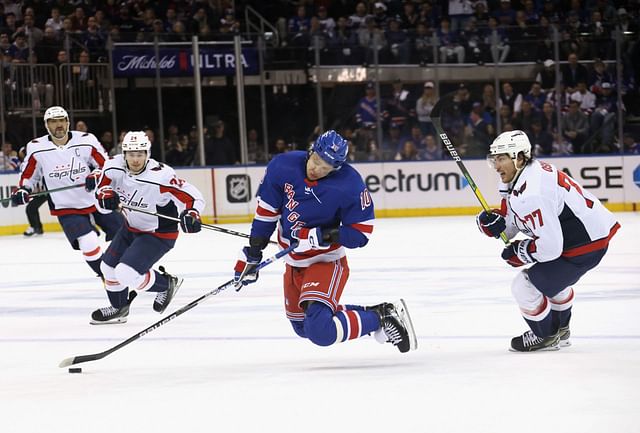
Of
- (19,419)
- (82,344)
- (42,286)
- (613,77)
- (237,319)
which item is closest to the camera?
(19,419)

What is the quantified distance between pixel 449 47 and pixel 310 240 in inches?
354

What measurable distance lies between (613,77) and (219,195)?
15.5 ft

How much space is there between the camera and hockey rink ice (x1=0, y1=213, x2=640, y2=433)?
3.57 meters

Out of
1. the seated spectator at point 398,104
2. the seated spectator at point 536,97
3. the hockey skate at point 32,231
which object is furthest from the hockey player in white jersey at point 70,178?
the seated spectator at point 536,97

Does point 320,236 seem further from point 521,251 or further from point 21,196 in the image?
point 21,196

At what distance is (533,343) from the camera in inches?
187

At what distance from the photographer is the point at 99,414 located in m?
3.71

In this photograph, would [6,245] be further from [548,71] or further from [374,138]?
[548,71]

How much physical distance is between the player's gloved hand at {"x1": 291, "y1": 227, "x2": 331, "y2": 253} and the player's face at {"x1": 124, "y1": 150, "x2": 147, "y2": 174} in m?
1.84

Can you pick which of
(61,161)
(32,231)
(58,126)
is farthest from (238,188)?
(58,126)

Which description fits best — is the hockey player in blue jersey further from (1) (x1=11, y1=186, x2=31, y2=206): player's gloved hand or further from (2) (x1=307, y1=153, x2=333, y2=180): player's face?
(1) (x1=11, y1=186, x2=31, y2=206): player's gloved hand

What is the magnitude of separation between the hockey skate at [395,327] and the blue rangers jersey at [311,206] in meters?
0.30

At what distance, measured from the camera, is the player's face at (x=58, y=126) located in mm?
7488

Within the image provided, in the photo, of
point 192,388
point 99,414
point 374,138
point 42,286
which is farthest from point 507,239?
point 374,138
